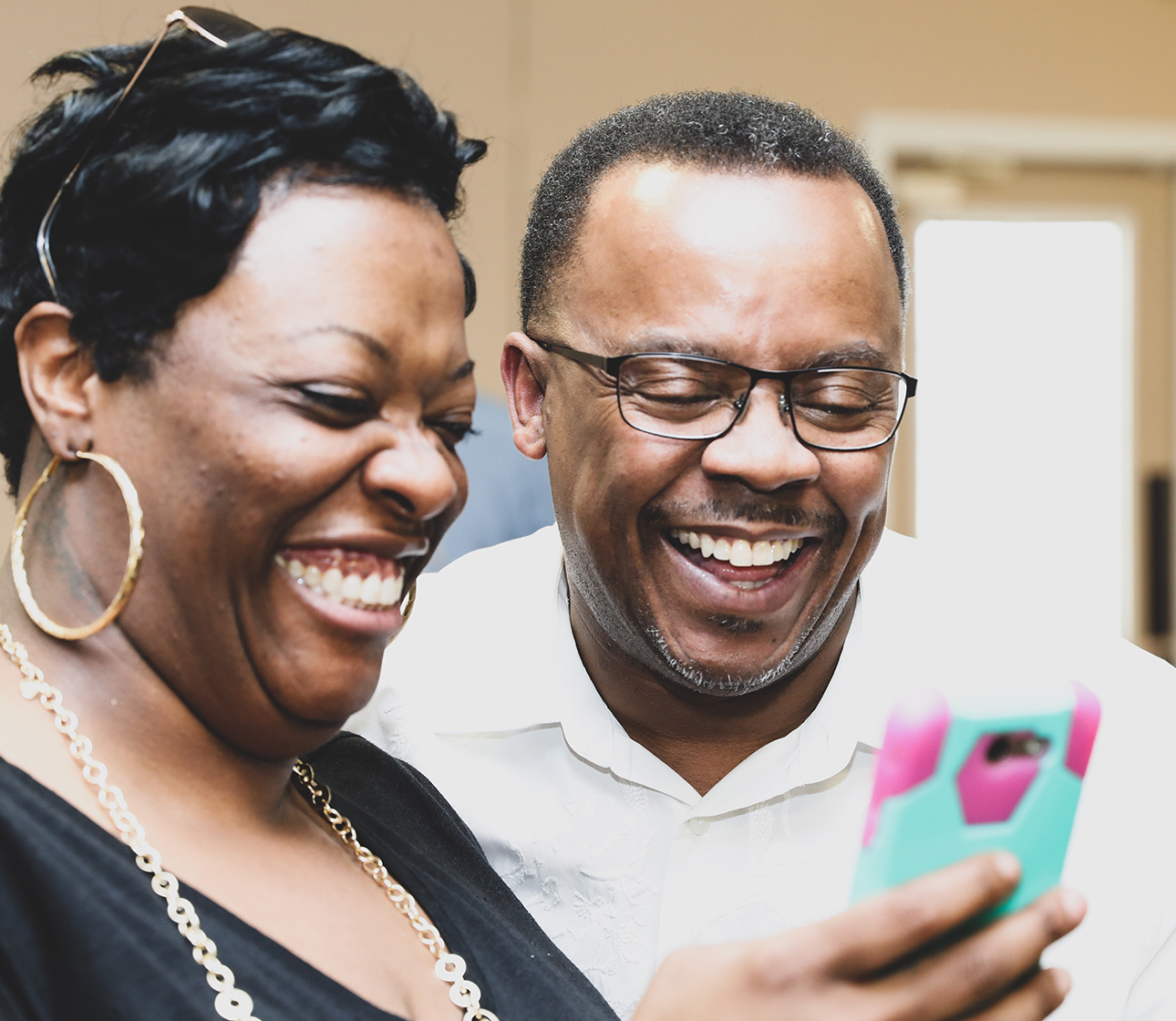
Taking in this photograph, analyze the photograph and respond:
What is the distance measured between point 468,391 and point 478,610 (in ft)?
2.83

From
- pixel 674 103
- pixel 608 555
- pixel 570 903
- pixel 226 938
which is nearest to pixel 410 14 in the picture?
pixel 674 103

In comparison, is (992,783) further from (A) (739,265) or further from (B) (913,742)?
(A) (739,265)

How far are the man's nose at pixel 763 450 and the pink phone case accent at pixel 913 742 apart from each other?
2.07 ft

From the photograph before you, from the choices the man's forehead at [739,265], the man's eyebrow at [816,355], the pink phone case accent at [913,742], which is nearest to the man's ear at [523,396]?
the man's forehead at [739,265]

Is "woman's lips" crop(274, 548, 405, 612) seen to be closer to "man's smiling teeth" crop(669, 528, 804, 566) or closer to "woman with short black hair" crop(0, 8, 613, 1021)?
"woman with short black hair" crop(0, 8, 613, 1021)

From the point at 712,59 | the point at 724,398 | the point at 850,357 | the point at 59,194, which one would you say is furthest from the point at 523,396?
the point at 712,59

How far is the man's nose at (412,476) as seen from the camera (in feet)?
3.12

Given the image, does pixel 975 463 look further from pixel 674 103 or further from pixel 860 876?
pixel 860 876

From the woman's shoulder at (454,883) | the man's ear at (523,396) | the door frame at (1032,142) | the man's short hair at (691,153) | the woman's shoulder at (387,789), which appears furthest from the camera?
the door frame at (1032,142)

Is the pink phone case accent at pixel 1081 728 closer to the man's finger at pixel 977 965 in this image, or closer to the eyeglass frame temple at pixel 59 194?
the man's finger at pixel 977 965

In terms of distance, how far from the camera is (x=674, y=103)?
1696 millimetres

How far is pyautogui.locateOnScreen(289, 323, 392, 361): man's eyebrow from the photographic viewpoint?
2.98 ft

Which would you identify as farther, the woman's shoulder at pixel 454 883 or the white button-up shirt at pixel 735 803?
the white button-up shirt at pixel 735 803

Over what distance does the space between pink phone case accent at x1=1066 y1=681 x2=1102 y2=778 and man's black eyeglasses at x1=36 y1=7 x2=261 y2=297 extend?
2.49ft
